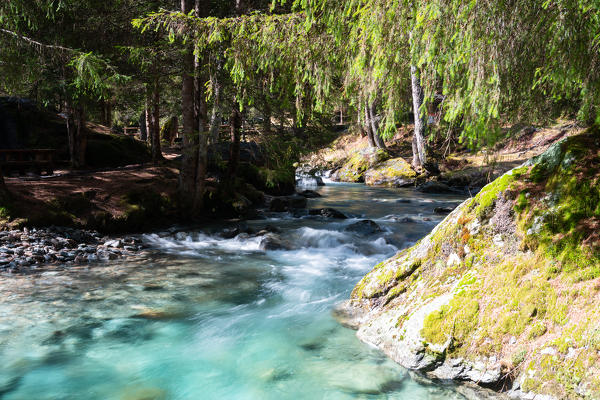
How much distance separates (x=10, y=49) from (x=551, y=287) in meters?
12.7

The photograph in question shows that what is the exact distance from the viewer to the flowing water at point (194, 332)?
4.05 meters

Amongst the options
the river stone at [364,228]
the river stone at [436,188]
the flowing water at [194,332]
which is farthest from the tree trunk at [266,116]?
the river stone at [436,188]

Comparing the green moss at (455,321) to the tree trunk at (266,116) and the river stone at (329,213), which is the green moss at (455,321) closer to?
the tree trunk at (266,116)

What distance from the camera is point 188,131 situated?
→ 39.4ft

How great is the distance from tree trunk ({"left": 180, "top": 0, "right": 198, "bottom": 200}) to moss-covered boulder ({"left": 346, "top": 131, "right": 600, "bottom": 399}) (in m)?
8.79

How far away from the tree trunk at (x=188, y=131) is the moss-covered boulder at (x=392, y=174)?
14650 millimetres

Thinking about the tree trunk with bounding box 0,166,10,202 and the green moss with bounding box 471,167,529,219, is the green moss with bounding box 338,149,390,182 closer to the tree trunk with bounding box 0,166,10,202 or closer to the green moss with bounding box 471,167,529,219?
the tree trunk with bounding box 0,166,10,202

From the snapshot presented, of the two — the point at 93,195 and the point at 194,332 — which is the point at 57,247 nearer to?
the point at 93,195

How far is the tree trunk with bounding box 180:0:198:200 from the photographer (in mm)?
11445

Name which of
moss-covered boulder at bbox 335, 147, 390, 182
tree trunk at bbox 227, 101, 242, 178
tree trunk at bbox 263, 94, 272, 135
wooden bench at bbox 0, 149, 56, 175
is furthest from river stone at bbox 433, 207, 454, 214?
wooden bench at bbox 0, 149, 56, 175

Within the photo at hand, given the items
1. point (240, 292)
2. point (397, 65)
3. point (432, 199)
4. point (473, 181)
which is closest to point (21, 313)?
point (240, 292)

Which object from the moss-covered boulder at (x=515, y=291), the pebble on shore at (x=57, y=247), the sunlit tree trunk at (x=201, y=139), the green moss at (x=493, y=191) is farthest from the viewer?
the sunlit tree trunk at (x=201, y=139)

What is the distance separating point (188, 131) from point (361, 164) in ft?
59.3

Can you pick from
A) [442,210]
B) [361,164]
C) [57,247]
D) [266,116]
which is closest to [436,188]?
[442,210]
